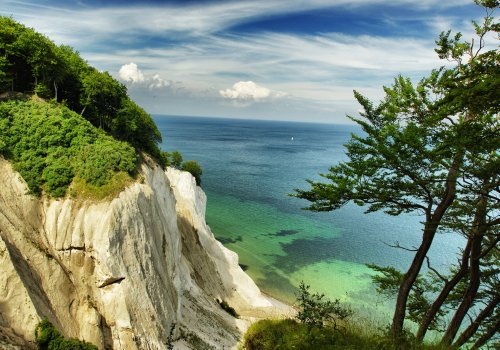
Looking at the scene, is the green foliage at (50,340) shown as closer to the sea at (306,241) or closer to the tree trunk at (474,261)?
the tree trunk at (474,261)

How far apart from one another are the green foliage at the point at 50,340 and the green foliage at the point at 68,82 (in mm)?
17908

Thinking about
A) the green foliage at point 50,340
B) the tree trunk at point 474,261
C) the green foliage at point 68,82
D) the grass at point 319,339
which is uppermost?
the green foliage at point 68,82

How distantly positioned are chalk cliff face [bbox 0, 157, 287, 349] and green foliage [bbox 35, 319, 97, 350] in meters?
0.29

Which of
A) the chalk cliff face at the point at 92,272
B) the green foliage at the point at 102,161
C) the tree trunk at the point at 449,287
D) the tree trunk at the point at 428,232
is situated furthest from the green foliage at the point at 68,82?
the tree trunk at the point at 449,287

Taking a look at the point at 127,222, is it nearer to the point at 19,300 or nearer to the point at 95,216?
the point at 95,216

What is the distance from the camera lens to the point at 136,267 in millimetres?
18062

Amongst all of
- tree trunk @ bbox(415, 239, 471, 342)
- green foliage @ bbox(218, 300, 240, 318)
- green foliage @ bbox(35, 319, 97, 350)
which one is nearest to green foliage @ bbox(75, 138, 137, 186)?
green foliage @ bbox(35, 319, 97, 350)

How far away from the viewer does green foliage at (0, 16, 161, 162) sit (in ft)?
81.8

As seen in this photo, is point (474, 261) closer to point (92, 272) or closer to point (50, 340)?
point (50, 340)

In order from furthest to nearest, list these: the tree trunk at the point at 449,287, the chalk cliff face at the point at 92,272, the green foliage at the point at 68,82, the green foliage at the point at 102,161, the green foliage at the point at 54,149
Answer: the green foliage at the point at 68,82, the green foliage at the point at 102,161, the green foliage at the point at 54,149, the chalk cliff face at the point at 92,272, the tree trunk at the point at 449,287

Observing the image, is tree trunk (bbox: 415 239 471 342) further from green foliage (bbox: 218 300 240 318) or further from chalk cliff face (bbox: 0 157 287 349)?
→ green foliage (bbox: 218 300 240 318)

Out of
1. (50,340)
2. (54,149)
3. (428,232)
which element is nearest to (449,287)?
(428,232)

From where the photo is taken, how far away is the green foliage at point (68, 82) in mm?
24938

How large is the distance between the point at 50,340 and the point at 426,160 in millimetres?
16316
